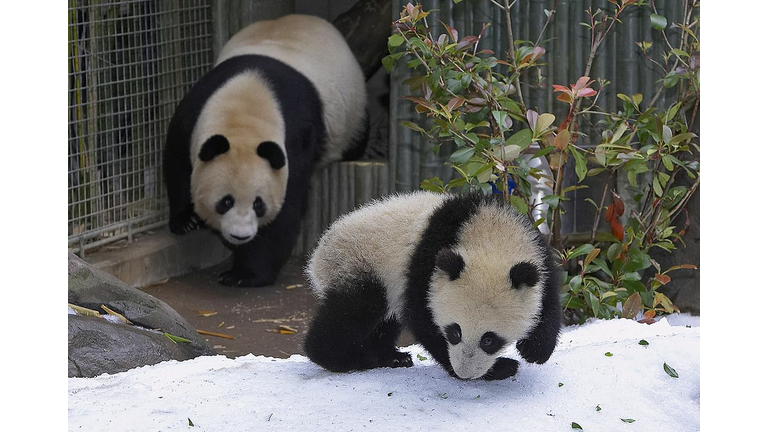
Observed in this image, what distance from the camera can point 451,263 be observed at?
2240mm

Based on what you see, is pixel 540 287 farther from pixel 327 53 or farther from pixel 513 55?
pixel 327 53

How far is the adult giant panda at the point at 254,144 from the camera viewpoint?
15.8 ft

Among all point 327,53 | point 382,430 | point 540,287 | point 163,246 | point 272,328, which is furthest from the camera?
point 327,53

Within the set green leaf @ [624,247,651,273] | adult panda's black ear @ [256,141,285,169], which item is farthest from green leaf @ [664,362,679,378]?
adult panda's black ear @ [256,141,285,169]

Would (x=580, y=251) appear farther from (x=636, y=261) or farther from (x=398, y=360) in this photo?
(x=398, y=360)

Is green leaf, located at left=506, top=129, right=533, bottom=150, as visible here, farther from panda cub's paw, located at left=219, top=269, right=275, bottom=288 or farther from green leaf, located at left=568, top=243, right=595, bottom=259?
panda cub's paw, located at left=219, top=269, right=275, bottom=288

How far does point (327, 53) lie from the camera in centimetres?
579

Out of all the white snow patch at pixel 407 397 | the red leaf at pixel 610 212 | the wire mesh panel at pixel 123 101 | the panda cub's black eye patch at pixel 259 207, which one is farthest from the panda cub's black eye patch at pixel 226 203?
the red leaf at pixel 610 212

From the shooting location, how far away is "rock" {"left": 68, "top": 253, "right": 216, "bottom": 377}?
2967 millimetres

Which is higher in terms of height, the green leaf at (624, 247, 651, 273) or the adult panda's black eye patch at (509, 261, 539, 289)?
the adult panda's black eye patch at (509, 261, 539, 289)

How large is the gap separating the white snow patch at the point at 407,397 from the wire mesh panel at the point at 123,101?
219cm

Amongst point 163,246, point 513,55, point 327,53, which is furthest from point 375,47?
point 513,55

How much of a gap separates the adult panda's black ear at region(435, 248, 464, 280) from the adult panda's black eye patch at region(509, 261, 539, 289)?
13 cm

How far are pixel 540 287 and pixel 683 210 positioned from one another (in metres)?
2.15
